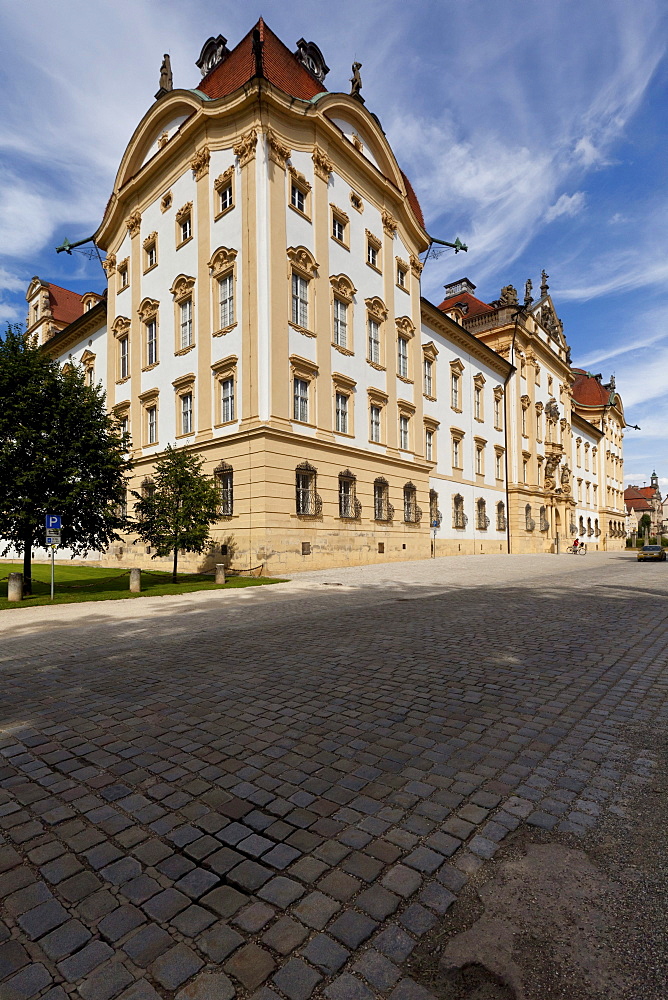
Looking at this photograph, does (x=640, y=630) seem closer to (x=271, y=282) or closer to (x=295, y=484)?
(x=295, y=484)

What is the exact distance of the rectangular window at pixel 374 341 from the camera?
28.2 m

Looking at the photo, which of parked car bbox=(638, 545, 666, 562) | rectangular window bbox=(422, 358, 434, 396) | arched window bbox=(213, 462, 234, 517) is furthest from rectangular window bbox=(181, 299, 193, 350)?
parked car bbox=(638, 545, 666, 562)

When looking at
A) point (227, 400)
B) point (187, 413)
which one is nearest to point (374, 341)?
point (227, 400)

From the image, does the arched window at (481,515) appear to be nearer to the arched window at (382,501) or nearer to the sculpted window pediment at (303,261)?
the arched window at (382,501)

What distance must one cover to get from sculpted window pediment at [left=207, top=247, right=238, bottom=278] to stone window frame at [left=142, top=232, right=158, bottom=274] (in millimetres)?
→ 6284

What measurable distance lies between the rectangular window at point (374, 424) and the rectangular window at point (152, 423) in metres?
11.4

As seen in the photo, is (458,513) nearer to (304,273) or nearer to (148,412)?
(304,273)

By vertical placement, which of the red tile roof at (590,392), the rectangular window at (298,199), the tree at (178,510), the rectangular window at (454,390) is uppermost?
the red tile roof at (590,392)

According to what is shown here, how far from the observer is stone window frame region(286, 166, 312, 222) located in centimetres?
2350

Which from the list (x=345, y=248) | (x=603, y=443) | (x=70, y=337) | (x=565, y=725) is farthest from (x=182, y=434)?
(x=603, y=443)

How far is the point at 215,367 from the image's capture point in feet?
76.6

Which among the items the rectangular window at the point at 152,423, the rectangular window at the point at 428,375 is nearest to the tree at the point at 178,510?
the rectangular window at the point at 152,423

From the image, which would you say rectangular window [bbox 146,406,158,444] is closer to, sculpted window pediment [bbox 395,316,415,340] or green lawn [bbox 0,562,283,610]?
green lawn [bbox 0,562,283,610]

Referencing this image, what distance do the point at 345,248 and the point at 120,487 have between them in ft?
56.7
